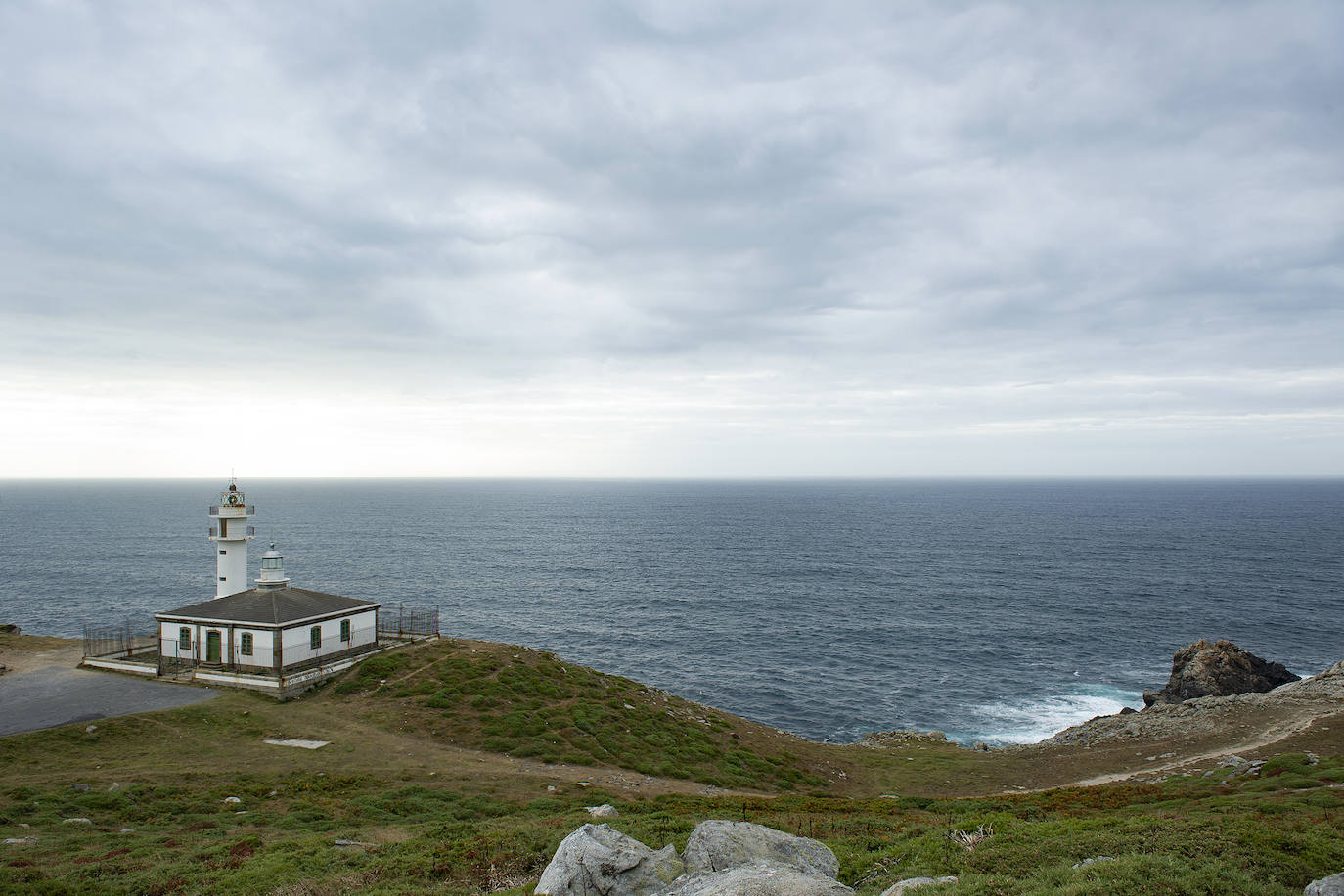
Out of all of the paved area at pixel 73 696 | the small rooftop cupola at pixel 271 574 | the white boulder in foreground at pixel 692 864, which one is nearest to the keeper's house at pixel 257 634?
the small rooftop cupola at pixel 271 574

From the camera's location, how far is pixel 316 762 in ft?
89.4

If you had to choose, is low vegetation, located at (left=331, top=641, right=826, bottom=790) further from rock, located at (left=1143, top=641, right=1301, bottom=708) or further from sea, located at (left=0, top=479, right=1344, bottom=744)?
rock, located at (left=1143, top=641, right=1301, bottom=708)

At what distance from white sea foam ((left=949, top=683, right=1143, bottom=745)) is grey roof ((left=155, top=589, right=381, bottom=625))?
4010 cm

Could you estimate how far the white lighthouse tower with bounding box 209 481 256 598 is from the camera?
44.2 metres

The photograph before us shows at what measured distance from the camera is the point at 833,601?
8625 centimetres

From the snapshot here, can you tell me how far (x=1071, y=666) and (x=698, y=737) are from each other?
41.6 m

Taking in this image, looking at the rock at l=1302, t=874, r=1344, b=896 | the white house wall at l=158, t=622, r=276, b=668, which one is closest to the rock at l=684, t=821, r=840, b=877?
the rock at l=1302, t=874, r=1344, b=896

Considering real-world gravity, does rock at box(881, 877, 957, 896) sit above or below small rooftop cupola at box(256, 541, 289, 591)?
below

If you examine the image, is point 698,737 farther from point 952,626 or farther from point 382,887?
point 952,626

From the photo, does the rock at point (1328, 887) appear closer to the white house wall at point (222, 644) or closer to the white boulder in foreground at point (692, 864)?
the white boulder in foreground at point (692, 864)

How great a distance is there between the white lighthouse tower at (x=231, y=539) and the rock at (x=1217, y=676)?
61.6 m

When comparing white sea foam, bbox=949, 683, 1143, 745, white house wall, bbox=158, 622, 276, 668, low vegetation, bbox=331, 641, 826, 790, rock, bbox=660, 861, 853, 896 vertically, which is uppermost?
rock, bbox=660, 861, 853, 896

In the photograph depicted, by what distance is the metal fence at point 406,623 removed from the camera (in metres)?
46.7

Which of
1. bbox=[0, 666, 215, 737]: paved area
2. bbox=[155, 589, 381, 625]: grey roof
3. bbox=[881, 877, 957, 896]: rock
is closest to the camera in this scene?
bbox=[881, 877, 957, 896]: rock
